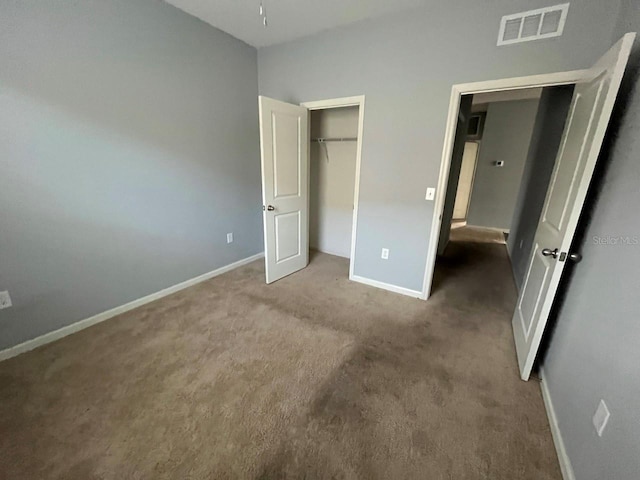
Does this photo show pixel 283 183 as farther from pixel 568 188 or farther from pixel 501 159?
pixel 501 159

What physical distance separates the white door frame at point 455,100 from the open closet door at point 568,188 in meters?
0.15

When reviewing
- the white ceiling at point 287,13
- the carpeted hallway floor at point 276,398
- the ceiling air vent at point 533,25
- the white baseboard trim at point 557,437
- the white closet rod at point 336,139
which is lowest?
the carpeted hallway floor at point 276,398

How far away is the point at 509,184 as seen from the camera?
576 cm

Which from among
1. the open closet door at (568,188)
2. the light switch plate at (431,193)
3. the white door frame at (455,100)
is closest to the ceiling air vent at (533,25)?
the white door frame at (455,100)

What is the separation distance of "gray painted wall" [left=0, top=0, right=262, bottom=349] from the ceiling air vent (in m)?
2.60

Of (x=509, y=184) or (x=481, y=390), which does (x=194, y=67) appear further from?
(x=509, y=184)

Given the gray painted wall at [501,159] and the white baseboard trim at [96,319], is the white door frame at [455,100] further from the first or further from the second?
the gray painted wall at [501,159]

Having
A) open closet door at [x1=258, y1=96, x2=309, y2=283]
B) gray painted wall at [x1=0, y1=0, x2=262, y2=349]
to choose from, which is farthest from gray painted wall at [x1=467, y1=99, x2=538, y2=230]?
gray painted wall at [x1=0, y1=0, x2=262, y2=349]

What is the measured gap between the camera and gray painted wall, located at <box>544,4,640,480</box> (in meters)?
0.93

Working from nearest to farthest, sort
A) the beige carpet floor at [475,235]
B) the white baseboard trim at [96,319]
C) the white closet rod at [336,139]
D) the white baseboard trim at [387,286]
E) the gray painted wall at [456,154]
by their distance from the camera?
the white baseboard trim at [96,319]
the white baseboard trim at [387,286]
the gray painted wall at [456,154]
the white closet rod at [336,139]
the beige carpet floor at [475,235]

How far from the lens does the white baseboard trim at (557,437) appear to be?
3.86ft

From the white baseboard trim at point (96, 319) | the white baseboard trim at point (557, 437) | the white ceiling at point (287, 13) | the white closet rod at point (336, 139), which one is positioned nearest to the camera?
the white baseboard trim at point (557, 437)

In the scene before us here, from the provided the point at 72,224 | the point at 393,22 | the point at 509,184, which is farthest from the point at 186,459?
the point at 509,184

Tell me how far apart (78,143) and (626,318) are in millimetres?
3309
